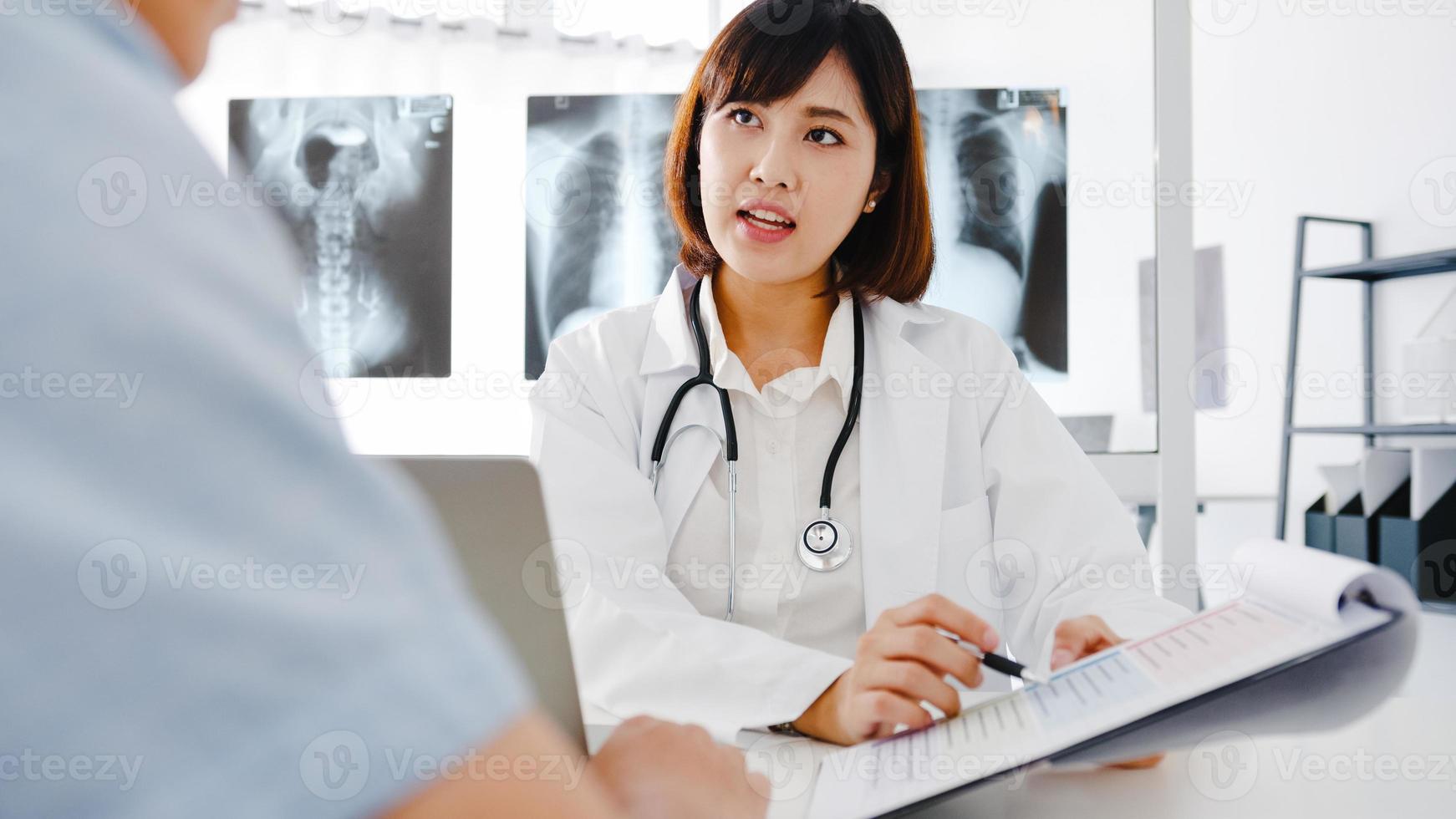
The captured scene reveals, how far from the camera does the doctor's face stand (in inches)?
49.1

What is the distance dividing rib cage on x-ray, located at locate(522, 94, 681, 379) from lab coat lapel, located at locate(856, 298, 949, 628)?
32.8 inches

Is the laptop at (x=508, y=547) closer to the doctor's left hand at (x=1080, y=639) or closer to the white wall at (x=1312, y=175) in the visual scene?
the doctor's left hand at (x=1080, y=639)

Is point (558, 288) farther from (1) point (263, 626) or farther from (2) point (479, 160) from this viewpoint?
(1) point (263, 626)

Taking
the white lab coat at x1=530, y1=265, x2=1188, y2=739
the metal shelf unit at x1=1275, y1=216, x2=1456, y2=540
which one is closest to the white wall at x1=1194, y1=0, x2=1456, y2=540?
the metal shelf unit at x1=1275, y1=216, x2=1456, y2=540

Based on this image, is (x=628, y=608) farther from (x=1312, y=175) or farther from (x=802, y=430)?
(x=1312, y=175)

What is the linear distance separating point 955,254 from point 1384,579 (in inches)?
57.5

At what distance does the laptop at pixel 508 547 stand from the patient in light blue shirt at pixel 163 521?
429 mm

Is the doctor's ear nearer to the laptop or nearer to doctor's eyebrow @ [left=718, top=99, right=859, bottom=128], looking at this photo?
doctor's eyebrow @ [left=718, top=99, right=859, bottom=128]

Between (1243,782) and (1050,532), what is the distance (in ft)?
1.70

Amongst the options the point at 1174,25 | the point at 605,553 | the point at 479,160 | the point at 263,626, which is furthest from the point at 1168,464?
the point at 263,626

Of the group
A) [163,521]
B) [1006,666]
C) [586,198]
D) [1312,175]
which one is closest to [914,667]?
[1006,666]

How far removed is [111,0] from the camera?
199 millimetres

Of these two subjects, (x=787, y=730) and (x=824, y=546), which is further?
(x=824, y=546)

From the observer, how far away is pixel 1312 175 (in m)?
3.81
